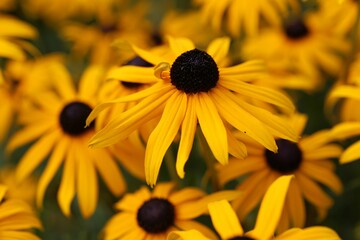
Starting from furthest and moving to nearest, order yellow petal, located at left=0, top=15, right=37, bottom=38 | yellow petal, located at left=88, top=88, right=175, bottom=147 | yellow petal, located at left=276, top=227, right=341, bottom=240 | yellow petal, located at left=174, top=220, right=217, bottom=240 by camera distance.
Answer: yellow petal, located at left=0, top=15, right=37, bottom=38 < yellow petal, located at left=174, top=220, right=217, bottom=240 < yellow petal, located at left=88, top=88, right=175, bottom=147 < yellow petal, located at left=276, top=227, right=341, bottom=240

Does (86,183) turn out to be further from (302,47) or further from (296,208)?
(302,47)

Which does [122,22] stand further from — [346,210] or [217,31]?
[346,210]

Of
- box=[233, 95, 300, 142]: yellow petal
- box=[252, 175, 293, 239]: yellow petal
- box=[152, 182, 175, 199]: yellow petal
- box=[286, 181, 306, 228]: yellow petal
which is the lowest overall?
box=[286, 181, 306, 228]: yellow petal

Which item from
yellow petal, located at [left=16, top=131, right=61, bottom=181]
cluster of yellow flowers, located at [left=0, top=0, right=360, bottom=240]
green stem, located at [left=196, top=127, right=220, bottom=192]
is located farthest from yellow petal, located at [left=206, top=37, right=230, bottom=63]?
yellow petal, located at [left=16, top=131, right=61, bottom=181]

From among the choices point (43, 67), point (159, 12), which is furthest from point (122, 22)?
point (159, 12)

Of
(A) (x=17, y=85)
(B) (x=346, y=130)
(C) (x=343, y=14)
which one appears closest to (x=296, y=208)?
(B) (x=346, y=130)

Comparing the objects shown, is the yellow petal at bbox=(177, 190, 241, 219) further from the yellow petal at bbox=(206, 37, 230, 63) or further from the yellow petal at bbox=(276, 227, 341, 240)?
the yellow petal at bbox=(206, 37, 230, 63)

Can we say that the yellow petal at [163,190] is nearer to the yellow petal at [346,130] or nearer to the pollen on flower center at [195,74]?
the pollen on flower center at [195,74]
